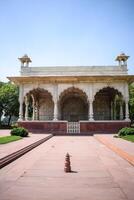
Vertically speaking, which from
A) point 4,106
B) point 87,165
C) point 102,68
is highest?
Result: point 102,68

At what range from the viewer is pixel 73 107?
106ft

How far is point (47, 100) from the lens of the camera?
31.7 meters

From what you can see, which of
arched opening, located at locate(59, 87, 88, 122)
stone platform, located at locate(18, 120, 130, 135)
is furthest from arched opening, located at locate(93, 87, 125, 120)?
stone platform, located at locate(18, 120, 130, 135)

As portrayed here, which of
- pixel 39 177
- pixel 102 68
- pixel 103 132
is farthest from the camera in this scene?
pixel 102 68

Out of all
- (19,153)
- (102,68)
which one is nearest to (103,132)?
(102,68)

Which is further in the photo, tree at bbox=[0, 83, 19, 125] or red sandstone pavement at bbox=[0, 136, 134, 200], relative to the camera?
tree at bbox=[0, 83, 19, 125]

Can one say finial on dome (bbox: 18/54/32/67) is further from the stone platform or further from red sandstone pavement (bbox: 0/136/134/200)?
red sandstone pavement (bbox: 0/136/134/200)

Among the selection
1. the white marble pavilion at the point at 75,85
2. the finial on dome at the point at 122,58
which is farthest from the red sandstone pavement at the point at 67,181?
the finial on dome at the point at 122,58

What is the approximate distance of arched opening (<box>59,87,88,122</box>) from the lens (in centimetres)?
3173

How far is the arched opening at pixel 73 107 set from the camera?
31.7 metres

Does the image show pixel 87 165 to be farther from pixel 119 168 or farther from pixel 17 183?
pixel 17 183

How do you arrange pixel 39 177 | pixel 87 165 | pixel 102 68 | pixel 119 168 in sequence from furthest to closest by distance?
pixel 102 68
pixel 87 165
pixel 119 168
pixel 39 177

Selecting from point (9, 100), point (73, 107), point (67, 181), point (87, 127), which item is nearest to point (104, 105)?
point (73, 107)

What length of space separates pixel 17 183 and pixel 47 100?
25.9 metres
